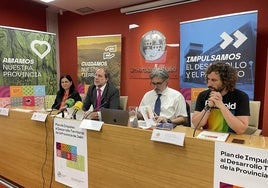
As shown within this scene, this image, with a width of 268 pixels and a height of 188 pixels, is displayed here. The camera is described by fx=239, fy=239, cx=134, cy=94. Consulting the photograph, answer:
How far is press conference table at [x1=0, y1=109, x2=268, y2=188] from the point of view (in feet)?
3.99

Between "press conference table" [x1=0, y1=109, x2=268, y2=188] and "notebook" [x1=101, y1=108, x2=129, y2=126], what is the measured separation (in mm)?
112

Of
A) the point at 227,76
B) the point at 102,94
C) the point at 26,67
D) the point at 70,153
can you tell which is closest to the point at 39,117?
the point at 70,153

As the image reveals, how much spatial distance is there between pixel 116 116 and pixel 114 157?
0.91ft

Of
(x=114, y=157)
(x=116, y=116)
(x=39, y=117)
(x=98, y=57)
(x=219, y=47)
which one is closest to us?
(x=114, y=157)

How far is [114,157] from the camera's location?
1522 mm

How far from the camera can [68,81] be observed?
132 inches

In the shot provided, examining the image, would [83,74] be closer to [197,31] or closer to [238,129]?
[197,31]

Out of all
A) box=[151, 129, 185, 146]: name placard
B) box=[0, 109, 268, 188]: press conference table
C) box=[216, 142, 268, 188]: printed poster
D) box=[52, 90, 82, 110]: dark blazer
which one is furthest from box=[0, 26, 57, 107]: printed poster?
box=[216, 142, 268, 188]: printed poster

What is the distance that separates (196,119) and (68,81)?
7.10ft

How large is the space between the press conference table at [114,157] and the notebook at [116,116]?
112 mm

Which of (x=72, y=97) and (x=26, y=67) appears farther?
(x=26, y=67)

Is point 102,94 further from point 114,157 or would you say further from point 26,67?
point 26,67

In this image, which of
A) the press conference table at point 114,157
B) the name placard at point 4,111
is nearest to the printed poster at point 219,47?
the press conference table at point 114,157

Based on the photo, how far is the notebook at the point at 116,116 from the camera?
5.32 ft
